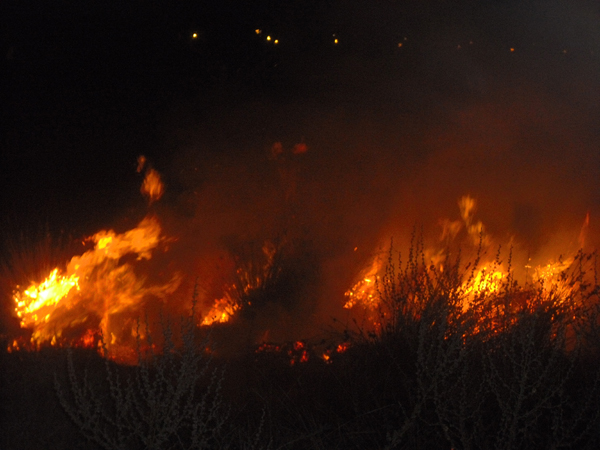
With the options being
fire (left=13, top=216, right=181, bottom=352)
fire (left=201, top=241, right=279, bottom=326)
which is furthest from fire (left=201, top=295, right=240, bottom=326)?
fire (left=13, top=216, right=181, bottom=352)

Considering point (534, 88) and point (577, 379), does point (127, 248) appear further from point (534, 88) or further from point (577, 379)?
point (534, 88)

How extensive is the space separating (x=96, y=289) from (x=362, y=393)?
265 cm

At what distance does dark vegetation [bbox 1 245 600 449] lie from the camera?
2396 millimetres

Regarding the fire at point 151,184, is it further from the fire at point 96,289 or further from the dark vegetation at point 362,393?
the dark vegetation at point 362,393

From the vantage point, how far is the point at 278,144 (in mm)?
5520

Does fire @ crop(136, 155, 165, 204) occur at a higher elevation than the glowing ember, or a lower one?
higher

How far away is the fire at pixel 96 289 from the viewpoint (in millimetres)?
3908

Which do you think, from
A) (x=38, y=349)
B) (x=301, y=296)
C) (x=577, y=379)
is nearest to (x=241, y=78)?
(x=301, y=296)

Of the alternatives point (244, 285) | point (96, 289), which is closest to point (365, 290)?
point (244, 285)

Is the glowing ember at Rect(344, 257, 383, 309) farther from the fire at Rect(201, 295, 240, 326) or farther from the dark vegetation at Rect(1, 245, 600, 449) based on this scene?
the dark vegetation at Rect(1, 245, 600, 449)

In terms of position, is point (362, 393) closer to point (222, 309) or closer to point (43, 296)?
point (222, 309)

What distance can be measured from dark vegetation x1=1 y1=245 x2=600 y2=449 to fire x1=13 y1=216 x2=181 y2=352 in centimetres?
71

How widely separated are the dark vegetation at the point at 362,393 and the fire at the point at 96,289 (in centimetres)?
71

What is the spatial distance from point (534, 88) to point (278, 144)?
4.32 meters
